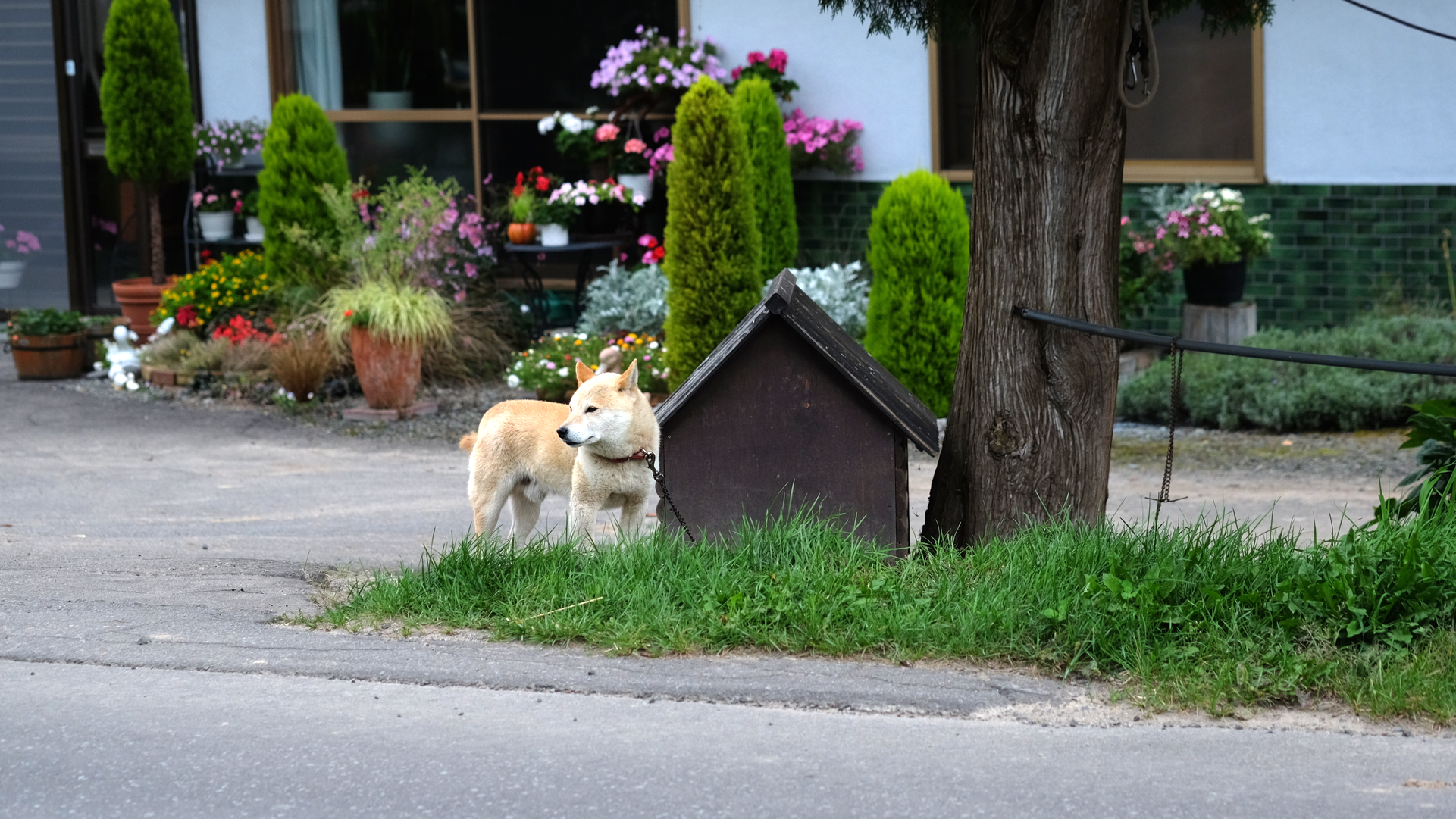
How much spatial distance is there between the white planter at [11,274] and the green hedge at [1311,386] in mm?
10172

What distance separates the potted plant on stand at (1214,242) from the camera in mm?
11016

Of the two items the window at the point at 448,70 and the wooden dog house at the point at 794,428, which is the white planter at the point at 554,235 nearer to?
the window at the point at 448,70

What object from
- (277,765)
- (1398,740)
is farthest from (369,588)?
(1398,740)

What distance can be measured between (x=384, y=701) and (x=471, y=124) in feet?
31.5

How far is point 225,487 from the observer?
8797 millimetres

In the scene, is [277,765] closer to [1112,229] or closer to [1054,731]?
[1054,731]

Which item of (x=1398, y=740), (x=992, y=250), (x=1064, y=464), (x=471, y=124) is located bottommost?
(x=1398, y=740)

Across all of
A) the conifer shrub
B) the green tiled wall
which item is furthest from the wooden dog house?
the green tiled wall

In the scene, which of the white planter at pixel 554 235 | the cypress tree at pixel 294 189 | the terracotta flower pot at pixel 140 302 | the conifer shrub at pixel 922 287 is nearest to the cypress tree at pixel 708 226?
A: the conifer shrub at pixel 922 287

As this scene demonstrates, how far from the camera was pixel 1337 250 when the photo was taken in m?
11.3

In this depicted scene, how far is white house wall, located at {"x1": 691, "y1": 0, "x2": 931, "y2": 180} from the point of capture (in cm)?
1209

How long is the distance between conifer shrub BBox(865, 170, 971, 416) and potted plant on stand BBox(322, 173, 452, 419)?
3.20m

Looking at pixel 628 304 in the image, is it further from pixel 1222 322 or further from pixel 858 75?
pixel 1222 322

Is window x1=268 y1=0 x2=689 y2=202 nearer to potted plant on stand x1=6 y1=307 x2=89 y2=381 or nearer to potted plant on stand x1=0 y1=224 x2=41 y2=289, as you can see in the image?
potted plant on stand x1=6 y1=307 x2=89 y2=381
